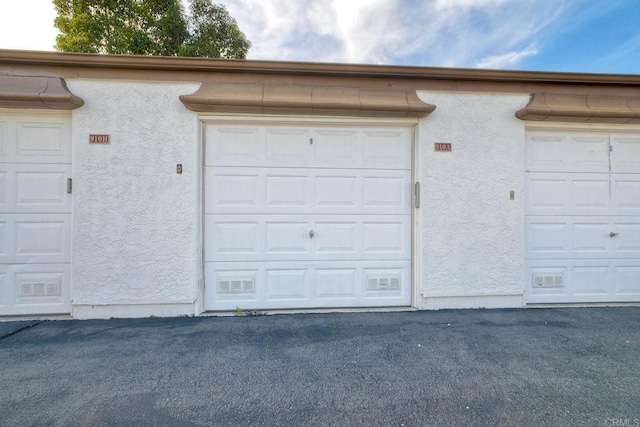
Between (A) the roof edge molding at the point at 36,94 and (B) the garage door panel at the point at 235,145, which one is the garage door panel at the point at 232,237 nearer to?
(B) the garage door panel at the point at 235,145

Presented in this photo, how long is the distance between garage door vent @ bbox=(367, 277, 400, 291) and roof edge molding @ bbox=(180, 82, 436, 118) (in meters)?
2.34

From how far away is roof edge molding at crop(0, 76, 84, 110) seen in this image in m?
3.67

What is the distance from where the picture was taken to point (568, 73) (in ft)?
13.8

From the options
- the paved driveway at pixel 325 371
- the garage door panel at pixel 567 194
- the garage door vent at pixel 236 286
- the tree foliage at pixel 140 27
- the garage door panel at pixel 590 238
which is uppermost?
the tree foliage at pixel 140 27

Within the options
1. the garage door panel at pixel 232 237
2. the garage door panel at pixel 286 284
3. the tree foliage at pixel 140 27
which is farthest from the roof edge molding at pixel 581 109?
the tree foliage at pixel 140 27

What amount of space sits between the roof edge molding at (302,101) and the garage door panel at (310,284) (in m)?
2.13

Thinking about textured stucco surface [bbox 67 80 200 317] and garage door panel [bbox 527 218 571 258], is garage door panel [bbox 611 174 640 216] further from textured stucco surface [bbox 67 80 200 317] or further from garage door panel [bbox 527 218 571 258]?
textured stucco surface [bbox 67 80 200 317]

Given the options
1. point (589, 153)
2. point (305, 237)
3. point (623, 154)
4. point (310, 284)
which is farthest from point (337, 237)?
point (623, 154)

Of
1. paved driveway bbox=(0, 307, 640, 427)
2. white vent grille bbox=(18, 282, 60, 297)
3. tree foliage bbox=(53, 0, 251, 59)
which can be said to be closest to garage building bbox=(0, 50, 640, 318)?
white vent grille bbox=(18, 282, 60, 297)

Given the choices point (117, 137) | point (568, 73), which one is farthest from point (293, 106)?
point (568, 73)

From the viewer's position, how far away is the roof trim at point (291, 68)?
12.5ft

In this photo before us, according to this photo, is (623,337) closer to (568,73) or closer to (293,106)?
(568,73)

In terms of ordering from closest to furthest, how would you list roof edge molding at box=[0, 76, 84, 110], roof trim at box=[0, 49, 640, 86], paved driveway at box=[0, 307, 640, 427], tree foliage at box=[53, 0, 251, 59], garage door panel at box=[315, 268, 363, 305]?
1. paved driveway at box=[0, 307, 640, 427]
2. roof edge molding at box=[0, 76, 84, 110]
3. roof trim at box=[0, 49, 640, 86]
4. garage door panel at box=[315, 268, 363, 305]
5. tree foliage at box=[53, 0, 251, 59]

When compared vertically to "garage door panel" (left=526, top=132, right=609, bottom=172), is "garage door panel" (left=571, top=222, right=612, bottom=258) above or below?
below
